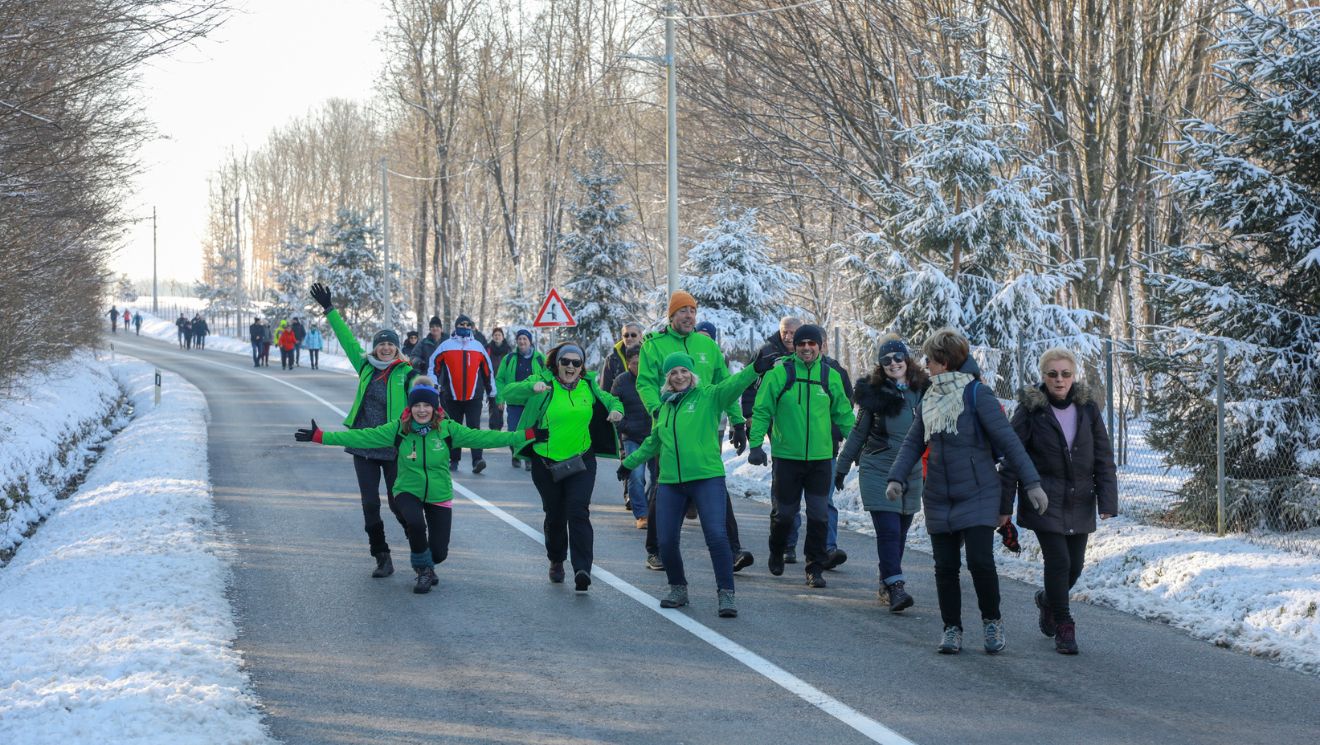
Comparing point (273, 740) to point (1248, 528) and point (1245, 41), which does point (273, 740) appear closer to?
point (1248, 528)

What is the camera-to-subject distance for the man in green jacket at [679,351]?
9734 millimetres

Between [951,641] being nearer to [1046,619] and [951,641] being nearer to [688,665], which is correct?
[1046,619]

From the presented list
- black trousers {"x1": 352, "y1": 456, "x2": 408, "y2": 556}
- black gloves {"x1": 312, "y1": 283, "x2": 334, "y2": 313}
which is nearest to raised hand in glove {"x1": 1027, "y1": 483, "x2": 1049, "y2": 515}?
black trousers {"x1": 352, "y1": 456, "x2": 408, "y2": 556}

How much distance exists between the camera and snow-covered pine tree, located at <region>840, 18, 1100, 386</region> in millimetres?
15914

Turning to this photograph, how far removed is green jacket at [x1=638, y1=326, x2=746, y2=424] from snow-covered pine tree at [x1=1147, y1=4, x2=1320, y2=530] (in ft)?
12.6

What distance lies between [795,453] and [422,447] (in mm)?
2625

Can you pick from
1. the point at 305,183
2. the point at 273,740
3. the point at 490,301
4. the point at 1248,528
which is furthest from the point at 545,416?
the point at 305,183

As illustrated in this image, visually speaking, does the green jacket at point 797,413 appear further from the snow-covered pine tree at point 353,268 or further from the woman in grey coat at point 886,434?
the snow-covered pine tree at point 353,268

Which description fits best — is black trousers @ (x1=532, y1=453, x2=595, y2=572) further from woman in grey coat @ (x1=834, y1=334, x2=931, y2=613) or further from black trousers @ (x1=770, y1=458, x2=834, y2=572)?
woman in grey coat @ (x1=834, y1=334, x2=931, y2=613)

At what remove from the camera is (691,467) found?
8.16 m

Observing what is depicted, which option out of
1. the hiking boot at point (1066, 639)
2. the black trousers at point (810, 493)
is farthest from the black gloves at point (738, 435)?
the hiking boot at point (1066, 639)

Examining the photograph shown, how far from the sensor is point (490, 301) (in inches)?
3098

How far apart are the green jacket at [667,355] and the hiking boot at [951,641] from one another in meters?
3.19

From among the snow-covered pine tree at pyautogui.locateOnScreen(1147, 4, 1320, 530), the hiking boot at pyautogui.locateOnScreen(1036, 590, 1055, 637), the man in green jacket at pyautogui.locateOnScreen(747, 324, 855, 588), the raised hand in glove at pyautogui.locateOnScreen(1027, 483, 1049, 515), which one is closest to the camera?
the raised hand in glove at pyautogui.locateOnScreen(1027, 483, 1049, 515)
